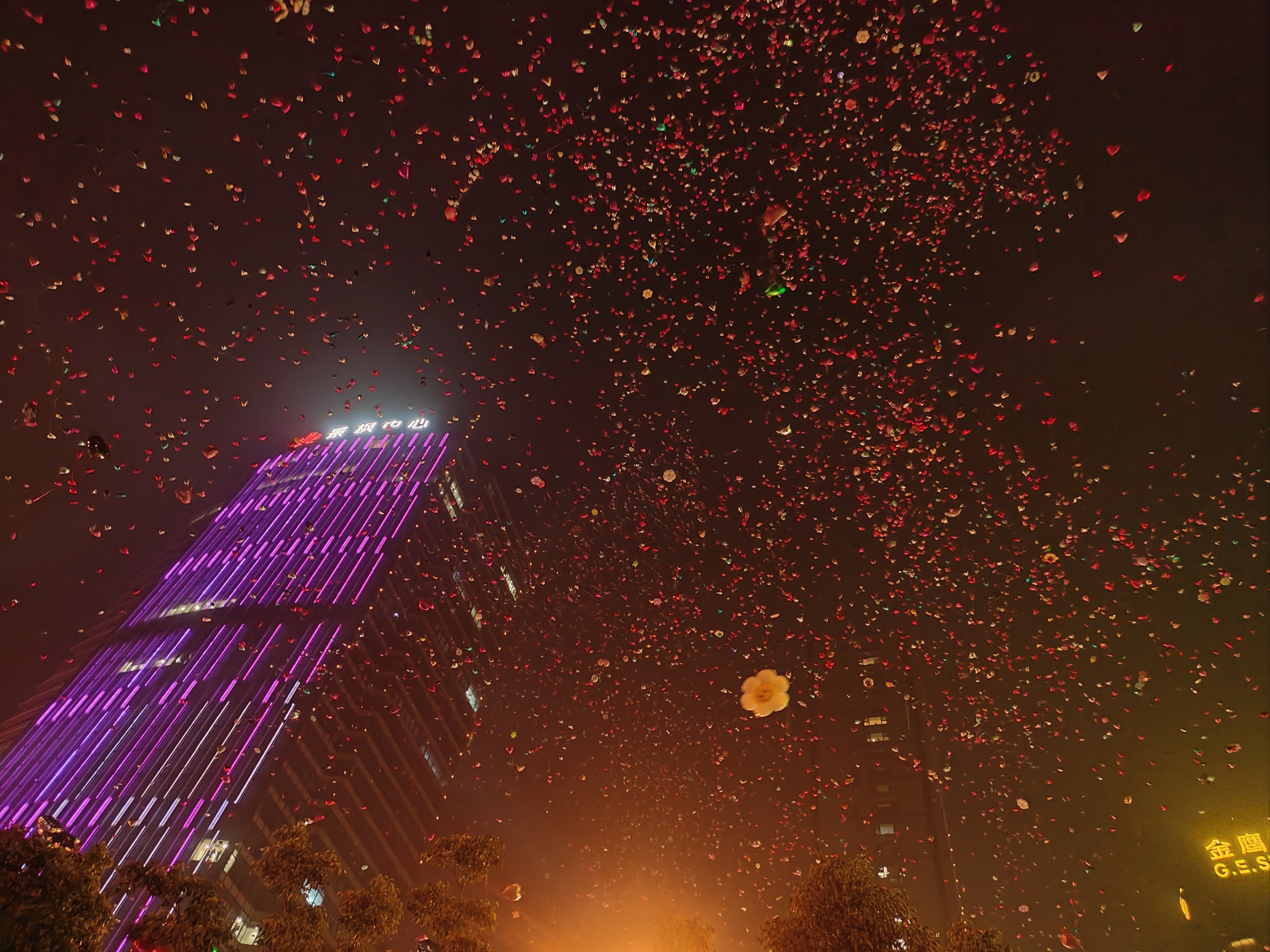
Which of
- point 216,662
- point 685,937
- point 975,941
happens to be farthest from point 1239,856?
point 216,662

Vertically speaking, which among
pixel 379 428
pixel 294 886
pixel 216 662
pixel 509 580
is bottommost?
pixel 294 886

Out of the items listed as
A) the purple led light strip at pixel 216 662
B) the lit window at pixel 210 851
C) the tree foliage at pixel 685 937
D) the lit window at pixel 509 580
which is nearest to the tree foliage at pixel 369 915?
the tree foliage at pixel 685 937

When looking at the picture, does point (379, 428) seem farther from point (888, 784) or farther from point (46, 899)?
point (888, 784)

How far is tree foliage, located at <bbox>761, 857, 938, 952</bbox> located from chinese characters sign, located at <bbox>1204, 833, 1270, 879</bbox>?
116 ft

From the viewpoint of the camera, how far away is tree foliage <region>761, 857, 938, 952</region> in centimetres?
1409

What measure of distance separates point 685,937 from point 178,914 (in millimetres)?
20766

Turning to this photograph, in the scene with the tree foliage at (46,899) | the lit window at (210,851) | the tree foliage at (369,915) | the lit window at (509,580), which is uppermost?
the lit window at (509,580)

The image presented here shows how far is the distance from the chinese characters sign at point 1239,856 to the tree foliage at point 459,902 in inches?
1668

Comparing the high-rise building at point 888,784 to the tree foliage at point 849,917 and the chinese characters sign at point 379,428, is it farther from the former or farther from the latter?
the chinese characters sign at point 379,428

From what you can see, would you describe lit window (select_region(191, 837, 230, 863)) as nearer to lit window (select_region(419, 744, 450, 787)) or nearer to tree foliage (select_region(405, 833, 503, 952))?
lit window (select_region(419, 744, 450, 787))

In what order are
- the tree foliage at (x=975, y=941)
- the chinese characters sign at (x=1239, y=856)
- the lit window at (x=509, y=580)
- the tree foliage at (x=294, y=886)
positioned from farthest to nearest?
the lit window at (x=509, y=580) → the chinese characters sign at (x=1239, y=856) → the tree foliage at (x=975, y=941) → the tree foliage at (x=294, y=886)

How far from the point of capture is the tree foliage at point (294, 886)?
12.9 meters

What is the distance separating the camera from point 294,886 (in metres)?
13.9

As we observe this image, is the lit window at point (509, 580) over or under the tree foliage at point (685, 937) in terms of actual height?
over
